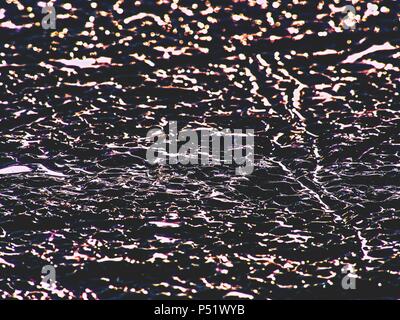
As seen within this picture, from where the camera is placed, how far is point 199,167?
0.39 metres

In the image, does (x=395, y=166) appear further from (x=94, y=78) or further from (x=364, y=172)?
(x=94, y=78)

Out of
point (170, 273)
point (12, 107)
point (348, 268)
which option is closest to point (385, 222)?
point (348, 268)

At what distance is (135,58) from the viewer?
1.12 feet

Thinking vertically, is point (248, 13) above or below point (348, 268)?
above

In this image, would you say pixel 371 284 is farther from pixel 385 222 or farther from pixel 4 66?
pixel 4 66

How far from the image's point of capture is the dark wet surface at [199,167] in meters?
0.33

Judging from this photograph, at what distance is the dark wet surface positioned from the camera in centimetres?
33

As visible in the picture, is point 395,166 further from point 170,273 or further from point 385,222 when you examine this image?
point 170,273

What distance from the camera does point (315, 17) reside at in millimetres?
332

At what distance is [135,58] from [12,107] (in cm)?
10

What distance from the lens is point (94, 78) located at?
35 centimetres
